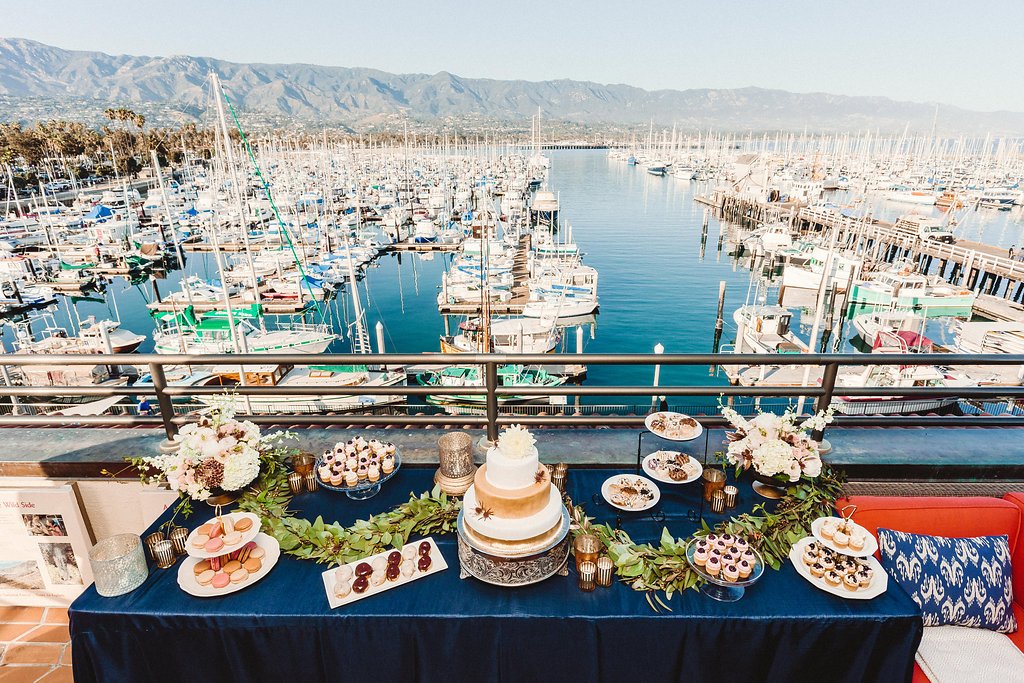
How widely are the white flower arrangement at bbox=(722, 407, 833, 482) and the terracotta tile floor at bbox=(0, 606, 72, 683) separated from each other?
471 centimetres

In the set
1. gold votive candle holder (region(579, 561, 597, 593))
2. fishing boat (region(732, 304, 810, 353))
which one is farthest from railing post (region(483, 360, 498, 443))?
fishing boat (region(732, 304, 810, 353))

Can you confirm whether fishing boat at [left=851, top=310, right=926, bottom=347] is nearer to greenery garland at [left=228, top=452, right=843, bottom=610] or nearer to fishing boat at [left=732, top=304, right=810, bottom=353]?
fishing boat at [left=732, top=304, right=810, bottom=353]

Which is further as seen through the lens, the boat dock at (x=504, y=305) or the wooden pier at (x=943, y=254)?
the wooden pier at (x=943, y=254)

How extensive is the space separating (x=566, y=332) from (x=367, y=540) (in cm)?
3019

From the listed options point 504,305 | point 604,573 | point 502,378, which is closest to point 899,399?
point 502,378

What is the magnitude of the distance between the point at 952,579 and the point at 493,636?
2852 millimetres

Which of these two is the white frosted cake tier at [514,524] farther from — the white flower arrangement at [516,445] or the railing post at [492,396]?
the railing post at [492,396]

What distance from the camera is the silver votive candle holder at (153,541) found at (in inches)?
101

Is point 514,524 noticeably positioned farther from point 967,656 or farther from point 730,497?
point 967,656

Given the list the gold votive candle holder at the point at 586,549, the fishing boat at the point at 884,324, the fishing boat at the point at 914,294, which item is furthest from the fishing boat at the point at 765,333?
the gold votive candle holder at the point at 586,549

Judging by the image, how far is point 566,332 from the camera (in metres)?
32.5

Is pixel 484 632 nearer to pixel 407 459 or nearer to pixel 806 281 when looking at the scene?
pixel 407 459

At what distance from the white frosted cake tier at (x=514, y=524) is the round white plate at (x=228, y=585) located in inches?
42.4

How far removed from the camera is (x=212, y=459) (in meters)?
2.84
